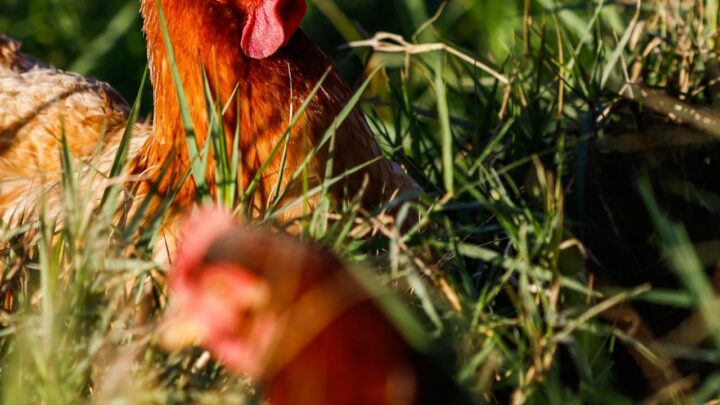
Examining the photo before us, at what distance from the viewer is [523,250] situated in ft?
6.25

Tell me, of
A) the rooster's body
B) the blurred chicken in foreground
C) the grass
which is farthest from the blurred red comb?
the rooster's body

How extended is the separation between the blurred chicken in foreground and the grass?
136 mm

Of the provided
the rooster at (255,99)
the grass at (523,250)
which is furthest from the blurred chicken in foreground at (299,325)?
the rooster at (255,99)

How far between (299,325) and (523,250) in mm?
578

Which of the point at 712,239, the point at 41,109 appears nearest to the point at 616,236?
the point at 712,239

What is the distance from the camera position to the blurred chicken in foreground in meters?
1.44

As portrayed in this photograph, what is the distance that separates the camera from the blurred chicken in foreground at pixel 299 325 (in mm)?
1437

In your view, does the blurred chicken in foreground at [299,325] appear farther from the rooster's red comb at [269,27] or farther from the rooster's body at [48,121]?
the rooster's body at [48,121]

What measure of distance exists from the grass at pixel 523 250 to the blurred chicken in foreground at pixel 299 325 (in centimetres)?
14

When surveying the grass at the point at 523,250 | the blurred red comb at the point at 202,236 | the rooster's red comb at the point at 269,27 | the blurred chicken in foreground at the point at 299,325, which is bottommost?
the grass at the point at 523,250

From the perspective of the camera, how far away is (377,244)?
6.86ft

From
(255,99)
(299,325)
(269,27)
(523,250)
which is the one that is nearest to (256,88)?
(255,99)

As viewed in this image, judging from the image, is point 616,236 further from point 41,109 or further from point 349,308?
point 41,109

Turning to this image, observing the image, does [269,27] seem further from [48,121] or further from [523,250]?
[48,121]
